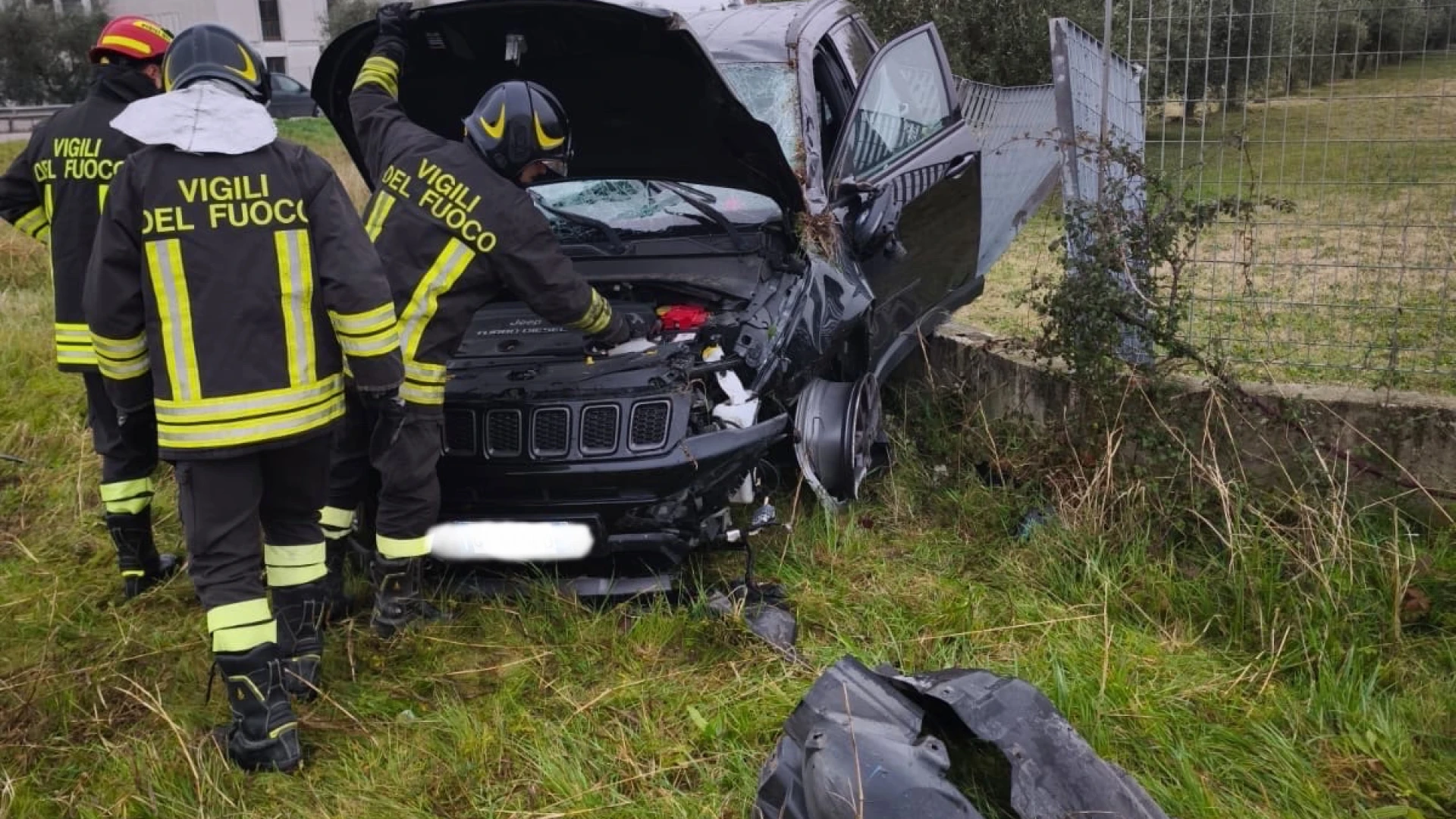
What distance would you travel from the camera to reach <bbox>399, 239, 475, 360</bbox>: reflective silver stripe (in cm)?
325

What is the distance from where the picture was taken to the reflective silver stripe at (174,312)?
105 inches

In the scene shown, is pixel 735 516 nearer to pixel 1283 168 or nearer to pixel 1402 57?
pixel 1283 168

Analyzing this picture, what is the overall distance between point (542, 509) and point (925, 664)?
3.87 feet

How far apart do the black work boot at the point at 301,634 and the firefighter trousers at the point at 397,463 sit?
244 mm

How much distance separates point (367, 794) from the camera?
8.74 feet

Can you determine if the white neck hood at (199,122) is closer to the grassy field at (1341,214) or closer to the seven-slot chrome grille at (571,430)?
the seven-slot chrome grille at (571,430)

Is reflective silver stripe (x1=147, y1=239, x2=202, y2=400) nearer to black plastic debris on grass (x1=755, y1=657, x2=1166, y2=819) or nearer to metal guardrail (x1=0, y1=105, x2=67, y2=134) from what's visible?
black plastic debris on grass (x1=755, y1=657, x2=1166, y2=819)

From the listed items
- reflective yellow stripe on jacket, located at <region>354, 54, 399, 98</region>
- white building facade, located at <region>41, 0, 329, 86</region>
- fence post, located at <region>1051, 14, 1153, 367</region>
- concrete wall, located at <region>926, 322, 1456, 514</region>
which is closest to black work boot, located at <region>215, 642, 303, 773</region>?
reflective yellow stripe on jacket, located at <region>354, 54, 399, 98</region>

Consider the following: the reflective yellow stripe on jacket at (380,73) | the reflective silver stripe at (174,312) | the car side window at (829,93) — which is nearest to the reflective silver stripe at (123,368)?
the reflective silver stripe at (174,312)

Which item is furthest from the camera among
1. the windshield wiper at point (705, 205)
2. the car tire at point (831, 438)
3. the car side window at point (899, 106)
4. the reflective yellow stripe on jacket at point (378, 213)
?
the car side window at point (899, 106)

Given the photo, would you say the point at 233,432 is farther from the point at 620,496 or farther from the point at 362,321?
the point at 620,496

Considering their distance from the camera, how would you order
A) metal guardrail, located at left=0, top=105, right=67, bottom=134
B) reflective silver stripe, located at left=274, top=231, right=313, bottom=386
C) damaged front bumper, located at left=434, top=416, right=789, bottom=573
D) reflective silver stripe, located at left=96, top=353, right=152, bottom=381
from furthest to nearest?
metal guardrail, located at left=0, top=105, right=67, bottom=134 → damaged front bumper, located at left=434, top=416, right=789, bottom=573 → reflective silver stripe, located at left=96, top=353, right=152, bottom=381 → reflective silver stripe, located at left=274, top=231, right=313, bottom=386

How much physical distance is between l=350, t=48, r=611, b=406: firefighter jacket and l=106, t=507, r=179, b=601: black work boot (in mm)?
1348

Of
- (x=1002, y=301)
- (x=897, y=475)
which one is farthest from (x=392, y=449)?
(x=1002, y=301)
